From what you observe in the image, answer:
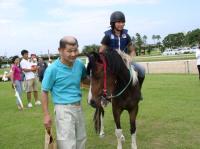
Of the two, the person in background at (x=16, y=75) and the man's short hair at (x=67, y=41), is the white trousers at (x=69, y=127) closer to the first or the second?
the man's short hair at (x=67, y=41)

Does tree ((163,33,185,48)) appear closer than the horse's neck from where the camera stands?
No

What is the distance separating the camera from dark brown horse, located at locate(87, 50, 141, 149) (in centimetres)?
510

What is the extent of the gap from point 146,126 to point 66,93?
438 centimetres

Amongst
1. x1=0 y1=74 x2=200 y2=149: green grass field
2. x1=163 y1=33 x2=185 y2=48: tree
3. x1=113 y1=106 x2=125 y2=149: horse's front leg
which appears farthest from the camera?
x1=163 y1=33 x2=185 y2=48: tree

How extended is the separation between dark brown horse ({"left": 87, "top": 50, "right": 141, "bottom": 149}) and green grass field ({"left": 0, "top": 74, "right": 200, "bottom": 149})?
0.68 meters

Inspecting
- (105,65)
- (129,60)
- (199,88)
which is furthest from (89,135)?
(199,88)

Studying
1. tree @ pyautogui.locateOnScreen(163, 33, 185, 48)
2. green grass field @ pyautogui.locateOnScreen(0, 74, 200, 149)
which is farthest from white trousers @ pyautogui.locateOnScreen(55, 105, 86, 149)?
tree @ pyautogui.locateOnScreen(163, 33, 185, 48)

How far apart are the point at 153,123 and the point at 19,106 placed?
5792 millimetres

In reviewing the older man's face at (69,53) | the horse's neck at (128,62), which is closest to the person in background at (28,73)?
the horse's neck at (128,62)

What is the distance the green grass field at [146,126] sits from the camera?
285 inches

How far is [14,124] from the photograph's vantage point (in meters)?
10.1

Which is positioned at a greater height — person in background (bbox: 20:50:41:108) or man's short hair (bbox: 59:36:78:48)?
man's short hair (bbox: 59:36:78:48)

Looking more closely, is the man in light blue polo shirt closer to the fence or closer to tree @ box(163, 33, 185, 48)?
the fence

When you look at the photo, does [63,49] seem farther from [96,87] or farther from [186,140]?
[186,140]
